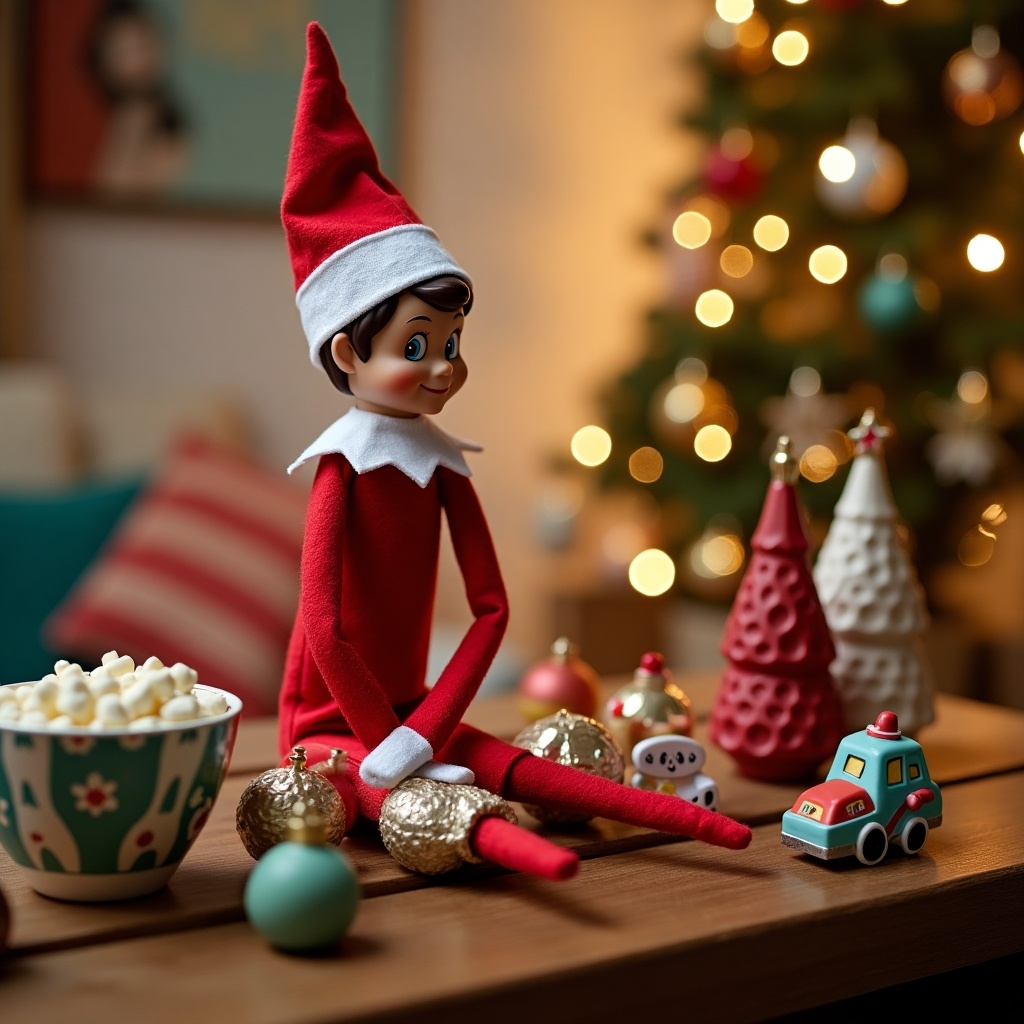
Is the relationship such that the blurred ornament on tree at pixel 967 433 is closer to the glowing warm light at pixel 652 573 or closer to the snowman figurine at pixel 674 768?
the glowing warm light at pixel 652 573

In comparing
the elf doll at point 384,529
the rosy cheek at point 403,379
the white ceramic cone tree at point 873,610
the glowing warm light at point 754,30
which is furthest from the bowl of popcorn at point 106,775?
the glowing warm light at point 754,30

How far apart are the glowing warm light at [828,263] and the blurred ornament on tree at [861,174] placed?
0.08 m

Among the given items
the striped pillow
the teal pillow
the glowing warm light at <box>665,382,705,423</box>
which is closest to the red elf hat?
the striped pillow

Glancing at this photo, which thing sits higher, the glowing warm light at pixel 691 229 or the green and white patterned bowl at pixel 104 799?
the glowing warm light at pixel 691 229

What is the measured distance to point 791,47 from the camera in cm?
233

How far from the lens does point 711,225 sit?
2473 millimetres

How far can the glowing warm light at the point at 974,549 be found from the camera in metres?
2.30

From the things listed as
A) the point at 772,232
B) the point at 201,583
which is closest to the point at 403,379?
the point at 201,583

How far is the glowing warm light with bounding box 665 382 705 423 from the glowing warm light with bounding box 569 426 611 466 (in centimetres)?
35

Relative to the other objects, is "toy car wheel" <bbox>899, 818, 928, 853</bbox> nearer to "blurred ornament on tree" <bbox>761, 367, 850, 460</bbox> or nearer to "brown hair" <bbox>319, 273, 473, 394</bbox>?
"brown hair" <bbox>319, 273, 473, 394</bbox>

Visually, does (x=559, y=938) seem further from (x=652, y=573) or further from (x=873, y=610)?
(x=652, y=573)

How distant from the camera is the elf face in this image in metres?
0.76

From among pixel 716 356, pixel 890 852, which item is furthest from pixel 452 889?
pixel 716 356

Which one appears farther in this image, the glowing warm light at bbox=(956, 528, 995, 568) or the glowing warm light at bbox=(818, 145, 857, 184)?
the glowing warm light at bbox=(956, 528, 995, 568)
